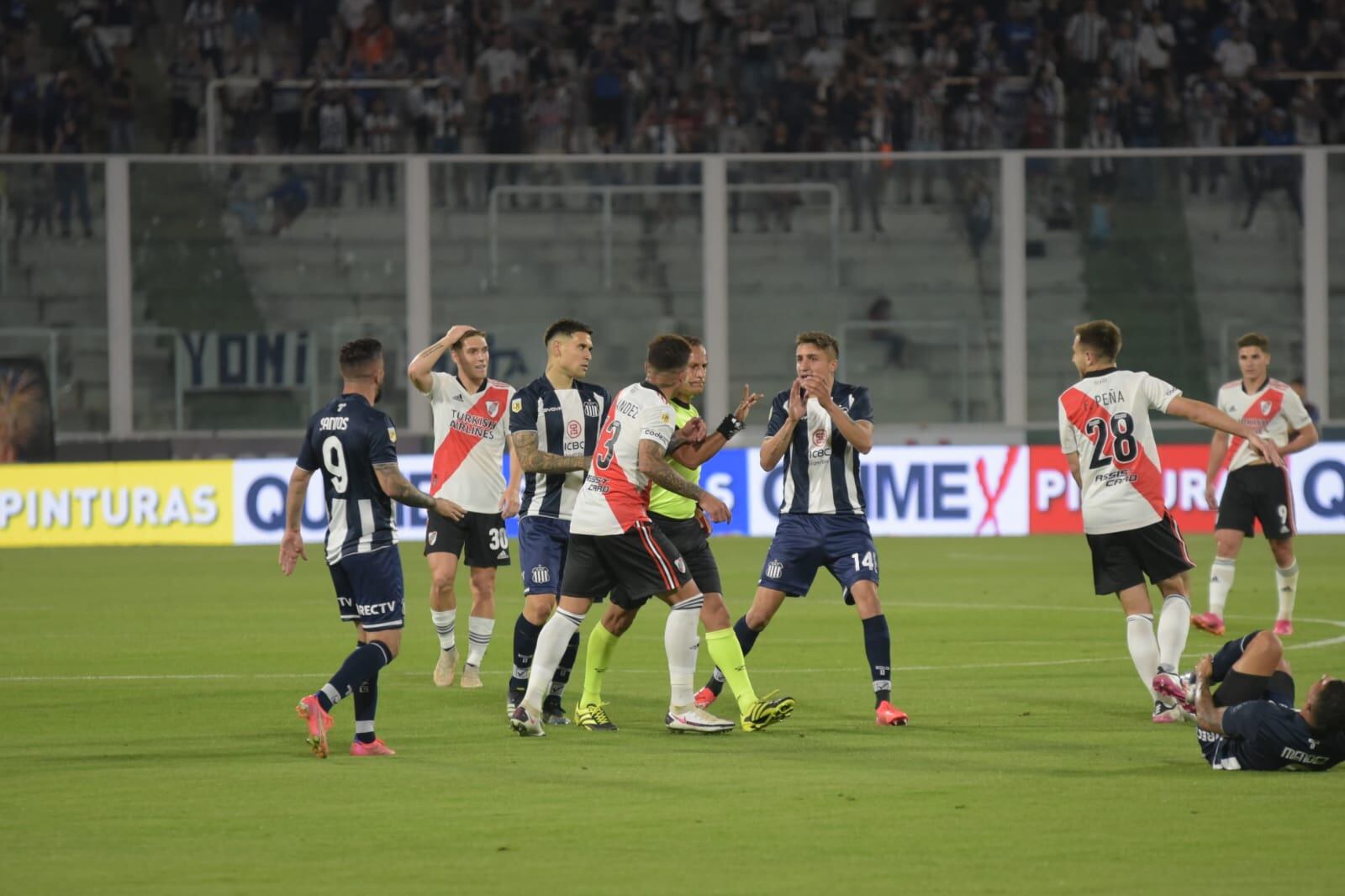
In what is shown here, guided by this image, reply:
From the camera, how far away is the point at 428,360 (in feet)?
36.4

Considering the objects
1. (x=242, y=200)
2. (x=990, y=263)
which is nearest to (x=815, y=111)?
(x=990, y=263)

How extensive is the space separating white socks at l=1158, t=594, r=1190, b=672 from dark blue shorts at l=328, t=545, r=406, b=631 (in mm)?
4014

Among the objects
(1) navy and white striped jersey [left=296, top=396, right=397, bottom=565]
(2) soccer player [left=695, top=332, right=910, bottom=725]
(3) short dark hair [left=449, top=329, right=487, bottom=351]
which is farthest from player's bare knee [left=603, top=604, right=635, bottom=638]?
(3) short dark hair [left=449, top=329, right=487, bottom=351]

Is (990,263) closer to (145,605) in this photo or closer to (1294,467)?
(1294,467)

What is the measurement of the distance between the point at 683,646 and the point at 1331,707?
3201 millimetres

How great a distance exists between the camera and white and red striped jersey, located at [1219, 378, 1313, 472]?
15.0m

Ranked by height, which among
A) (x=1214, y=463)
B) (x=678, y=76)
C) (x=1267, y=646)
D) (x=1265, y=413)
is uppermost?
(x=678, y=76)

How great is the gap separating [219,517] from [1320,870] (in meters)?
18.7

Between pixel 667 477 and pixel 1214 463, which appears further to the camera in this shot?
pixel 1214 463

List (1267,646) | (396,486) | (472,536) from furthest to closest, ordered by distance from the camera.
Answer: (472,536), (396,486), (1267,646)

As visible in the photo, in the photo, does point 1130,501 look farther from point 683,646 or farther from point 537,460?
point 537,460

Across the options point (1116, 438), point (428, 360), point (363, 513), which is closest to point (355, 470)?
point (363, 513)

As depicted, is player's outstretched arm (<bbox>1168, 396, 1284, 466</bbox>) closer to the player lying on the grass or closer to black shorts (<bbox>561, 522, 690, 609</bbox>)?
the player lying on the grass

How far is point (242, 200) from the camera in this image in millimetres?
26344
